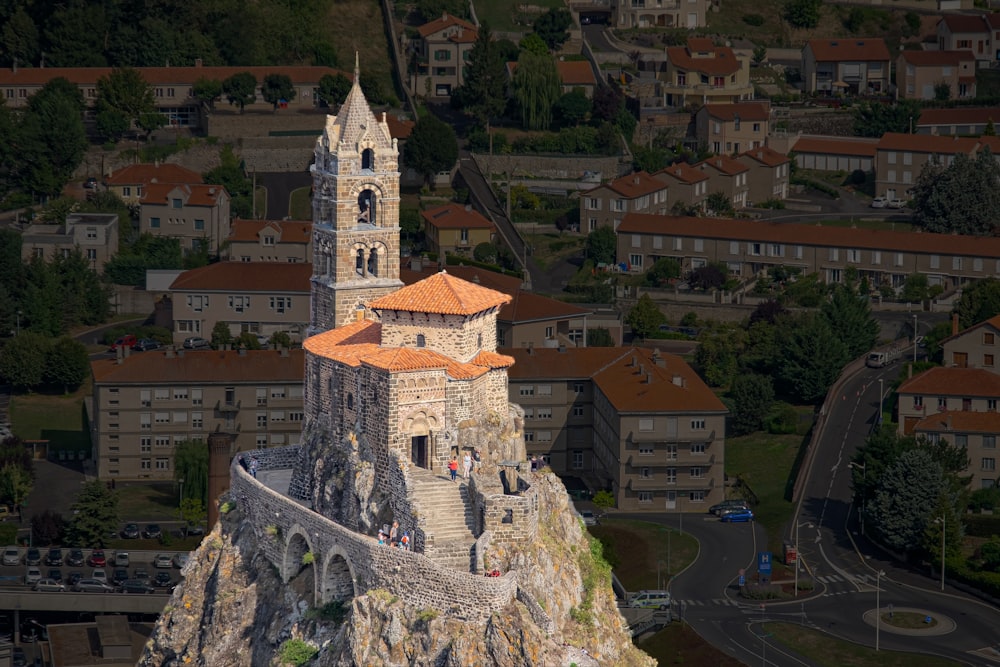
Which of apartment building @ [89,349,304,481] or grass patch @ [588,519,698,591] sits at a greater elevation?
apartment building @ [89,349,304,481]

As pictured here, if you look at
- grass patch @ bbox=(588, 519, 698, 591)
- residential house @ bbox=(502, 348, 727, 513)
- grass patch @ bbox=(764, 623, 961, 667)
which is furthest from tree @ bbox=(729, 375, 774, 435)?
grass patch @ bbox=(764, 623, 961, 667)

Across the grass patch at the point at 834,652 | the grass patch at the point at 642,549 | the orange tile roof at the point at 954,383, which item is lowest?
the grass patch at the point at 834,652

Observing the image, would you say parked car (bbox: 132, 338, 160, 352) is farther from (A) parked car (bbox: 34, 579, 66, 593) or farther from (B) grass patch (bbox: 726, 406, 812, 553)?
(B) grass patch (bbox: 726, 406, 812, 553)

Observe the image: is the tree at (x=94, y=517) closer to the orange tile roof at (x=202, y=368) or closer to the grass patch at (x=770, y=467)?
the orange tile roof at (x=202, y=368)

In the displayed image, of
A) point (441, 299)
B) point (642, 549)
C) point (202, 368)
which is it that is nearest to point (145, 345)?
point (202, 368)

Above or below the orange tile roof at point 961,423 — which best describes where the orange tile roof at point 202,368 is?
above

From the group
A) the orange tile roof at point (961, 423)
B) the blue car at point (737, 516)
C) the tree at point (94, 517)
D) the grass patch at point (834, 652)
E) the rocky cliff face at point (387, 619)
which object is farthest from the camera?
the orange tile roof at point (961, 423)

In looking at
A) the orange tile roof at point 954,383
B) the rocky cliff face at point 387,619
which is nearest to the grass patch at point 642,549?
the orange tile roof at point 954,383

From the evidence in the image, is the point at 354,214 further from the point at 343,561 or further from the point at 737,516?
the point at 737,516
